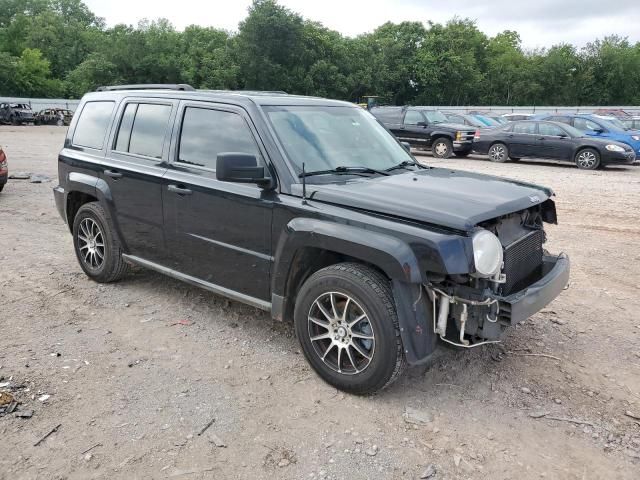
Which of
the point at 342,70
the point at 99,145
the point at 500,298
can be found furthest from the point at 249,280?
the point at 342,70

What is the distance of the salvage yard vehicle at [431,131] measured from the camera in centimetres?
1795

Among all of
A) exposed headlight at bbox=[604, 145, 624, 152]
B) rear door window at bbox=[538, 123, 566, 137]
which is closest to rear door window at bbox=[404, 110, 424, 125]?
rear door window at bbox=[538, 123, 566, 137]

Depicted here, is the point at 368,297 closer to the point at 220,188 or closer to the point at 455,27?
the point at 220,188

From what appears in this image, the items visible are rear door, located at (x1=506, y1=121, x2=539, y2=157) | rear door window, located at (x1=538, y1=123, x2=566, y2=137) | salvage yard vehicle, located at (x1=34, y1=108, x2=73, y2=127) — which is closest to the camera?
rear door window, located at (x1=538, y1=123, x2=566, y2=137)

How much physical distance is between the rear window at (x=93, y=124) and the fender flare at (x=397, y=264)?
278 cm

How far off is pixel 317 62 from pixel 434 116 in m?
35.8

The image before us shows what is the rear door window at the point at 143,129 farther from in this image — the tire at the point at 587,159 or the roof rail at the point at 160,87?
the tire at the point at 587,159

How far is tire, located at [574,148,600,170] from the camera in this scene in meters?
15.6

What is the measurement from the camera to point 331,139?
420 cm

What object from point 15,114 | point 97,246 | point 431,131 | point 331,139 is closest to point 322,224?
point 331,139

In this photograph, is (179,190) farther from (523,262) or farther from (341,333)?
(523,262)

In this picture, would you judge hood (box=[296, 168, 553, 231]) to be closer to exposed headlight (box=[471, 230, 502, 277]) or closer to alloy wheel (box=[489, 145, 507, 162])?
exposed headlight (box=[471, 230, 502, 277])

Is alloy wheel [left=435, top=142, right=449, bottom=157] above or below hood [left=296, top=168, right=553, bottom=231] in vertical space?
below

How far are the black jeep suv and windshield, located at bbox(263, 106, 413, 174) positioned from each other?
14mm
